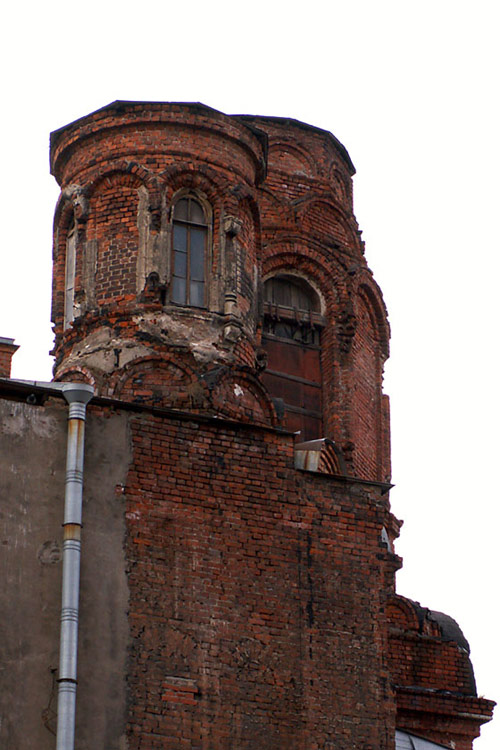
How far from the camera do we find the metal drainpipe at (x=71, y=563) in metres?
18.7

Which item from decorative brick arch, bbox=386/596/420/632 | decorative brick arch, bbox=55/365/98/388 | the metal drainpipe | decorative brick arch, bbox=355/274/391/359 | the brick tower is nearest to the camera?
the metal drainpipe

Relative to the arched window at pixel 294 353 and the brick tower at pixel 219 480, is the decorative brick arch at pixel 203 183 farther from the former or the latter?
the arched window at pixel 294 353

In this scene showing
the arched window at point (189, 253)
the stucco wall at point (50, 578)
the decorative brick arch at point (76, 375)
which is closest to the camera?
the stucco wall at point (50, 578)

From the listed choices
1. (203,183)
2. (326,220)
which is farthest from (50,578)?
(326,220)

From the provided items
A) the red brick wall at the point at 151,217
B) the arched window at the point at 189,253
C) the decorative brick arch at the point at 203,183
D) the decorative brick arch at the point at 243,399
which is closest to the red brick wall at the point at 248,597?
the decorative brick arch at the point at 243,399

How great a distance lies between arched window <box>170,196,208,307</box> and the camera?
941 inches

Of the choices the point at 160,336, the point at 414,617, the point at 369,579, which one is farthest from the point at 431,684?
the point at 160,336

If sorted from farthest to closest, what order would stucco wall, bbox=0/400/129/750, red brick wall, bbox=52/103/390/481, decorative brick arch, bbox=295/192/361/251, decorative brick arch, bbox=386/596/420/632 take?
1. decorative brick arch, bbox=295/192/361/251
2. decorative brick arch, bbox=386/596/420/632
3. red brick wall, bbox=52/103/390/481
4. stucco wall, bbox=0/400/129/750

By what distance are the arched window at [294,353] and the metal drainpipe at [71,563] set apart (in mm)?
9557

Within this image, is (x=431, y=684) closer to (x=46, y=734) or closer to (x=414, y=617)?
(x=414, y=617)

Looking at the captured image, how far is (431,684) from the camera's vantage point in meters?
Result: 26.2

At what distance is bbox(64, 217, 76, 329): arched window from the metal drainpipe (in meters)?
3.87

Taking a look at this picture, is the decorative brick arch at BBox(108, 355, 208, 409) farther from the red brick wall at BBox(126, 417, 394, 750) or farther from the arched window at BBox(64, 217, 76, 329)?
the red brick wall at BBox(126, 417, 394, 750)

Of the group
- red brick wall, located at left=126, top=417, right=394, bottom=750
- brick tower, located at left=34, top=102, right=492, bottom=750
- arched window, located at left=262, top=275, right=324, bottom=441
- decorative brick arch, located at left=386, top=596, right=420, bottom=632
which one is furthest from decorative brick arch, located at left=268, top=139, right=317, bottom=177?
red brick wall, located at left=126, top=417, right=394, bottom=750
